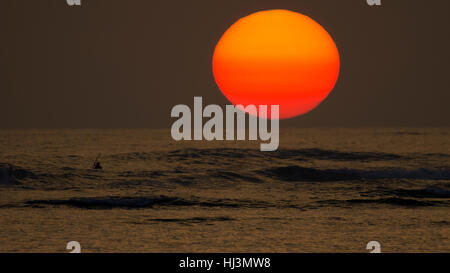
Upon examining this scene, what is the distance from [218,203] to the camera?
2567cm

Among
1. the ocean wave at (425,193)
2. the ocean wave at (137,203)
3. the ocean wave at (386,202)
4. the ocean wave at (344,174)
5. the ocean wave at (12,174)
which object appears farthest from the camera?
the ocean wave at (344,174)

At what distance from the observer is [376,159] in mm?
53188

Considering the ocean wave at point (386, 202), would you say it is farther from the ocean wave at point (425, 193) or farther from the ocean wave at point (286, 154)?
the ocean wave at point (286, 154)

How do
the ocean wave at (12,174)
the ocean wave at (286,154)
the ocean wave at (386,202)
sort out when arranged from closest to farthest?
the ocean wave at (386,202) → the ocean wave at (12,174) → the ocean wave at (286,154)

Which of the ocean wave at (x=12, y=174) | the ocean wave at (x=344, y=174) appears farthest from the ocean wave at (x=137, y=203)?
the ocean wave at (x=344, y=174)

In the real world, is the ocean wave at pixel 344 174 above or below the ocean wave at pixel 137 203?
above

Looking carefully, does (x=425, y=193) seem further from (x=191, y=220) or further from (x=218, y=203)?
(x=191, y=220)

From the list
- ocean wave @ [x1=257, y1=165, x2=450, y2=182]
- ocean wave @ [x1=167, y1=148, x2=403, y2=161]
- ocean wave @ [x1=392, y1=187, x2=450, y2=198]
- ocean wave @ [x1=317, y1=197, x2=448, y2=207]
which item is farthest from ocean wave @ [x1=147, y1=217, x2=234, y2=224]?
ocean wave @ [x1=167, y1=148, x2=403, y2=161]

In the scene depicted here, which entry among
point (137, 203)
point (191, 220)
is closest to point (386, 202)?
point (191, 220)

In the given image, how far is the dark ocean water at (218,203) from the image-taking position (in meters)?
16.5

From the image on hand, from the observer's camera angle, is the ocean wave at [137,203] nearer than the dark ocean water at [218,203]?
No
